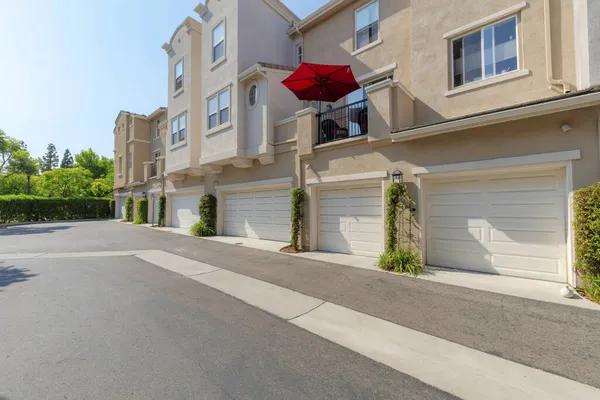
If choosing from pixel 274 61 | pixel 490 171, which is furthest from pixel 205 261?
pixel 274 61

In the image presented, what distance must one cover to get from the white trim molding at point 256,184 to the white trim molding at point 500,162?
4829 millimetres

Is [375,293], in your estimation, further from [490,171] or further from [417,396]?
[490,171]

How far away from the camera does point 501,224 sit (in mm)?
6160

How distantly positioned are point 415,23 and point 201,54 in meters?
11.2

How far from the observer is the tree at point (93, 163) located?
47.0m

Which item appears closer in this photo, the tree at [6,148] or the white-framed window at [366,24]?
the white-framed window at [366,24]

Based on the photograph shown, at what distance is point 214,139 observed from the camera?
12688 mm

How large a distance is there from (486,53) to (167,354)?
373 inches

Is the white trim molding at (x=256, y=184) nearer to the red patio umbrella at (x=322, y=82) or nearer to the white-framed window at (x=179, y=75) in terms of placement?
the red patio umbrella at (x=322, y=82)

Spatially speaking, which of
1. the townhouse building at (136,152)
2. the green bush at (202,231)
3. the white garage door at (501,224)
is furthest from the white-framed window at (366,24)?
the townhouse building at (136,152)

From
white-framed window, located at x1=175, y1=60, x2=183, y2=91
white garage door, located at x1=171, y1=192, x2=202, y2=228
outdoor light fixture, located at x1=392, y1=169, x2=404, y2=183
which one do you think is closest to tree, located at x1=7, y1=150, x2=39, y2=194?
white garage door, located at x1=171, y1=192, x2=202, y2=228

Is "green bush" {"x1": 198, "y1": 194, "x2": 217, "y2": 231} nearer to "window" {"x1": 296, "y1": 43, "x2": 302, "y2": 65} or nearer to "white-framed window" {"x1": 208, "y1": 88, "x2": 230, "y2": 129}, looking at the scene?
"white-framed window" {"x1": 208, "y1": 88, "x2": 230, "y2": 129}

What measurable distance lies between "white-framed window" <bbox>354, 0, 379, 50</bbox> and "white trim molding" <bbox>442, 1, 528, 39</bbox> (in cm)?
283

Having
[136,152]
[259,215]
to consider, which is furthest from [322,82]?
[136,152]
